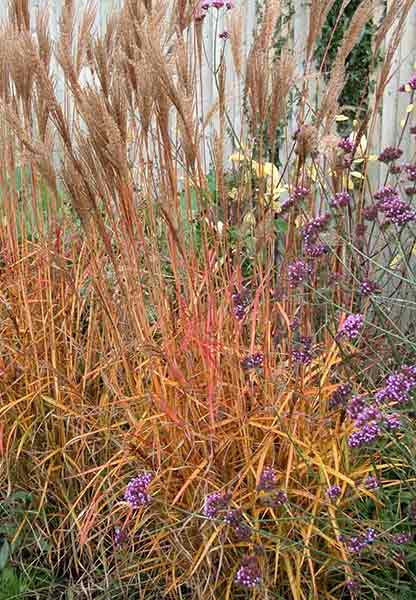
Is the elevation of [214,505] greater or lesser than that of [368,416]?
lesser

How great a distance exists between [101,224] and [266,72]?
1.93 ft

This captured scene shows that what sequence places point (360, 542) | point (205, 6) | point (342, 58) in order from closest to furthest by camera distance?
point (360, 542), point (342, 58), point (205, 6)

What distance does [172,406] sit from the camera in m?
2.33

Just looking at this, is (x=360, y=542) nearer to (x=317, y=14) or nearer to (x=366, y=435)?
(x=366, y=435)

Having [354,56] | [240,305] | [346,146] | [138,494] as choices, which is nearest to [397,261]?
[346,146]

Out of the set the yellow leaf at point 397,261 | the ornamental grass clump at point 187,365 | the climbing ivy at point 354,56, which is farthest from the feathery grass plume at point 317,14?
the climbing ivy at point 354,56

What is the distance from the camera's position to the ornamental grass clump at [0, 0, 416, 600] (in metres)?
2.01

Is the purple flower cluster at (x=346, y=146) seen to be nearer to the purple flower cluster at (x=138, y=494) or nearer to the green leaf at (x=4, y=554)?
the purple flower cluster at (x=138, y=494)

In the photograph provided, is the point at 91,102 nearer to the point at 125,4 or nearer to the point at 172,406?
the point at 125,4

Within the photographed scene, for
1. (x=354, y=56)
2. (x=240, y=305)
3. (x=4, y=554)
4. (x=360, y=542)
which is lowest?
(x=4, y=554)

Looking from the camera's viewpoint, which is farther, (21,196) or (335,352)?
(21,196)

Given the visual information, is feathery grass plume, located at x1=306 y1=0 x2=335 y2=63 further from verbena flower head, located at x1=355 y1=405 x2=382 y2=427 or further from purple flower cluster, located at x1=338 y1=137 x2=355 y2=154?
verbena flower head, located at x1=355 y1=405 x2=382 y2=427

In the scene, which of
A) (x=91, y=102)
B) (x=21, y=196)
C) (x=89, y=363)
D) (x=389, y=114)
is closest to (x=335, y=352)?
(x=89, y=363)

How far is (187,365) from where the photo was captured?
2350mm
